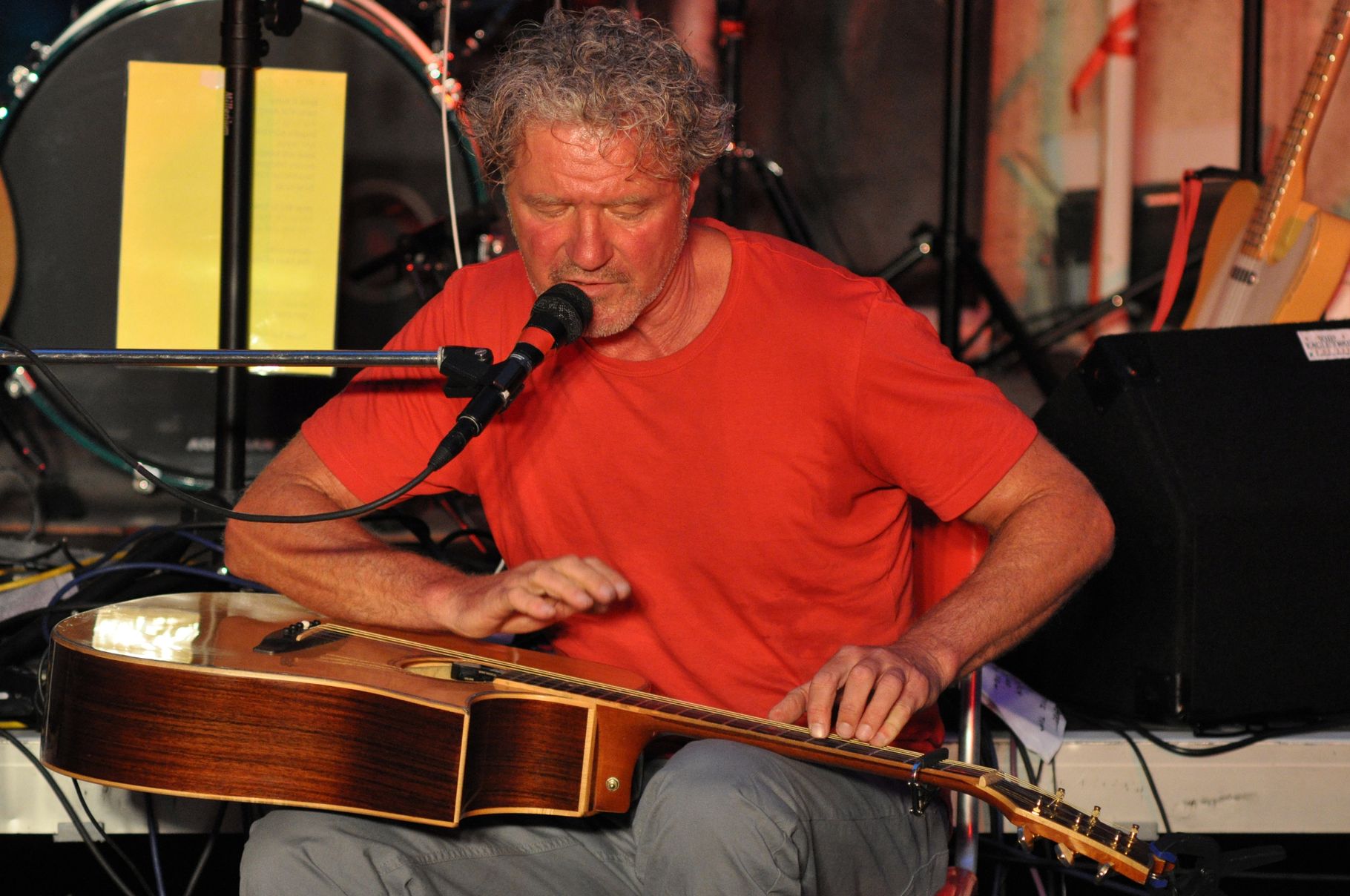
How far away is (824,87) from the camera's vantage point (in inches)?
161

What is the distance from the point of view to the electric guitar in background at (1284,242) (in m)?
2.23

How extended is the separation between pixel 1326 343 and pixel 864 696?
101cm

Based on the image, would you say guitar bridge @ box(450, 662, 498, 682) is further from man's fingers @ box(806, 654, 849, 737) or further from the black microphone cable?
man's fingers @ box(806, 654, 849, 737)

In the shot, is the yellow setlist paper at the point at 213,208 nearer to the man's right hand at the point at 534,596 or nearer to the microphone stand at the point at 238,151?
the microphone stand at the point at 238,151

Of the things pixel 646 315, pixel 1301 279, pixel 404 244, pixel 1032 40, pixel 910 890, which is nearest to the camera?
pixel 910 890

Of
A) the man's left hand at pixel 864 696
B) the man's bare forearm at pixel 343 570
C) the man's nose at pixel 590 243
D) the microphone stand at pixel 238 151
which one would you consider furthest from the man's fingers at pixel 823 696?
the microphone stand at pixel 238 151

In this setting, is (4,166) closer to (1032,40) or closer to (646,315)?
(646,315)

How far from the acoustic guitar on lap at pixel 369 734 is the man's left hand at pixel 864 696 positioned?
0.07ft

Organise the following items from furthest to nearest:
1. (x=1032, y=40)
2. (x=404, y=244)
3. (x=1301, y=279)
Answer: (x=1032, y=40) < (x=404, y=244) < (x=1301, y=279)

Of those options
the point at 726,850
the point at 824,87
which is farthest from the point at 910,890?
the point at 824,87

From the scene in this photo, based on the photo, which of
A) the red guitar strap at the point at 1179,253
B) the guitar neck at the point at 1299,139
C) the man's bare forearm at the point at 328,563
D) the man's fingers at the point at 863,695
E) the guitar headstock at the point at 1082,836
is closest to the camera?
the guitar headstock at the point at 1082,836

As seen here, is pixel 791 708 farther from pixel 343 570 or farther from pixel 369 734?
pixel 343 570

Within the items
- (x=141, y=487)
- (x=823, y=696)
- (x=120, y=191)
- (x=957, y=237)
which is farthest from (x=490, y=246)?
(x=823, y=696)

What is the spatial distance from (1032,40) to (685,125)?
273 cm
